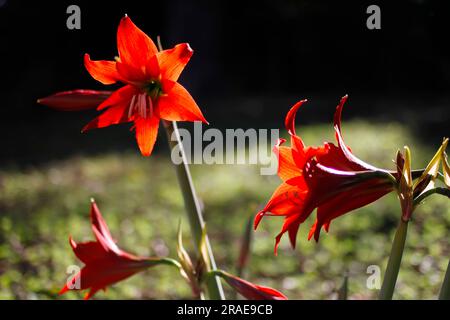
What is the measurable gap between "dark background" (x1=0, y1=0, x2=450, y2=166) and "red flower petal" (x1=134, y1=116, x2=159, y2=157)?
6.29 m

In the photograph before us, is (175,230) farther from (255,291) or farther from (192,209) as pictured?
(255,291)

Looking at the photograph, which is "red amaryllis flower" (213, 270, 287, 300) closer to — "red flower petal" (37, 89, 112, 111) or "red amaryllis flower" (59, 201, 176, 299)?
"red amaryllis flower" (59, 201, 176, 299)

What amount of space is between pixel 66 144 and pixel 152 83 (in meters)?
6.32

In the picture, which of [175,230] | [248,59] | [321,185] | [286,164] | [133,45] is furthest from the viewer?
[248,59]

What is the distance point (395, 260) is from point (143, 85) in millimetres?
712

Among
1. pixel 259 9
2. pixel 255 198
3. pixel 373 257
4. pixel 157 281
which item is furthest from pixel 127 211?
pixel 259 9

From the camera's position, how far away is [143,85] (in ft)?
4.89

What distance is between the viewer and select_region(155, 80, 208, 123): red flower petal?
1.43 metres

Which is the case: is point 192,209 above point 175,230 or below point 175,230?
above

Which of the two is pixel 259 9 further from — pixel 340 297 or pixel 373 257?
pixel 340 297

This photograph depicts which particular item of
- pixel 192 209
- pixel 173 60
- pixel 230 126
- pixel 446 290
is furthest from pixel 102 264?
pixel 230 126

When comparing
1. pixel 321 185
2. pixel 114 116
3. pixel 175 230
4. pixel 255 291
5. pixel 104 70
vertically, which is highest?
pixel 104 70

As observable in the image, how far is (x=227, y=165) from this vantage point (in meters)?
6.00

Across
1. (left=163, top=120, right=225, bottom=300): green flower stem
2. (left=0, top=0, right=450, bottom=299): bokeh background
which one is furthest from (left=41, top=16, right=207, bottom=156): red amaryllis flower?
(left=0, top=0, right=450, bottom=299): bokeh background
